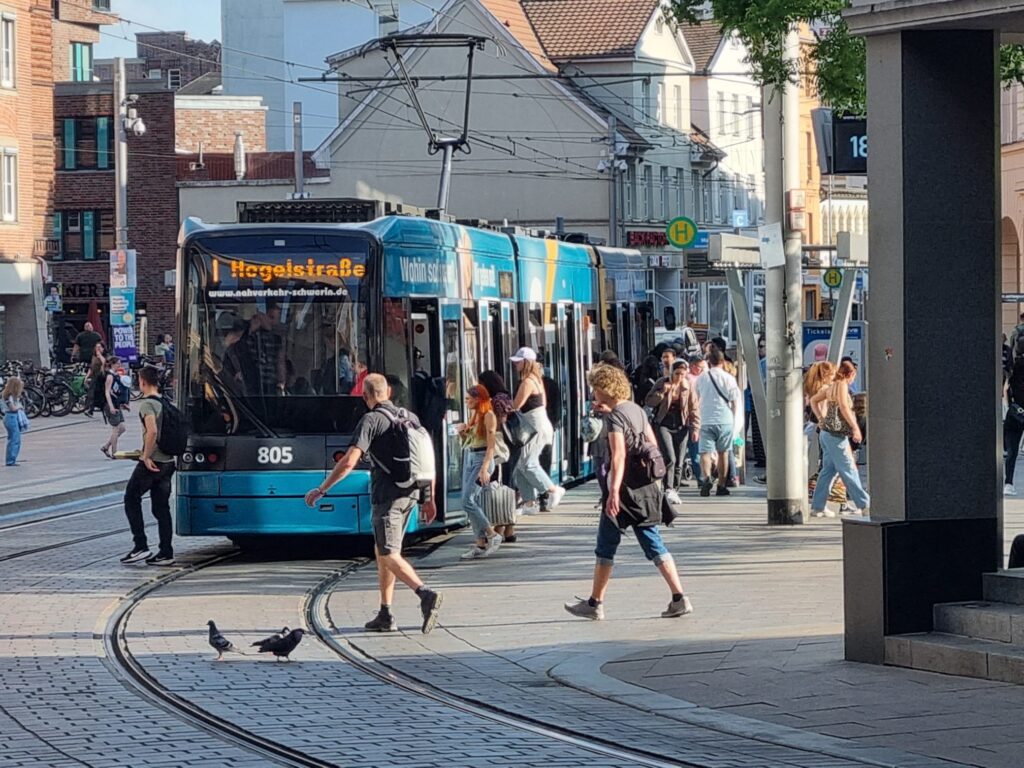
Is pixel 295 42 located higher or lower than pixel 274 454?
higher

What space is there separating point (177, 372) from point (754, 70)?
5664mm

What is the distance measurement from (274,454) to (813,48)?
565 centimetres

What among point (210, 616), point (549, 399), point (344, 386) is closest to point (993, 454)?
point (210, 616)

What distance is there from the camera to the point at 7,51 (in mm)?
54875

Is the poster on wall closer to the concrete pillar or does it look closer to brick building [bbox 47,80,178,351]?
brick building [bbox 47,80,178,351]

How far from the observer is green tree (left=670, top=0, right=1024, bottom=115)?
16078mm

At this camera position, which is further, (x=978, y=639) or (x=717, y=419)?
(x=717, y=419)

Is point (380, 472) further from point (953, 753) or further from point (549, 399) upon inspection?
point (549, 399)

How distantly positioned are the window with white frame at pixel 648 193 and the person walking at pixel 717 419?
46.7 meters

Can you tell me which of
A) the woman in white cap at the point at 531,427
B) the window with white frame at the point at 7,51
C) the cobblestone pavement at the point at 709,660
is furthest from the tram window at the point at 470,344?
the window with white frame at the point at 7,51

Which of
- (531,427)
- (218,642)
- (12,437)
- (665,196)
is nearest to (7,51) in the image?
(665,196)

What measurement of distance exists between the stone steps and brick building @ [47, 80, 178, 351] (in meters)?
59.0

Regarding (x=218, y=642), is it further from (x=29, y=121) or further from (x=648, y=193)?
(x=648, y=193)

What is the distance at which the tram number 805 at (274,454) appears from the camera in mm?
17125
